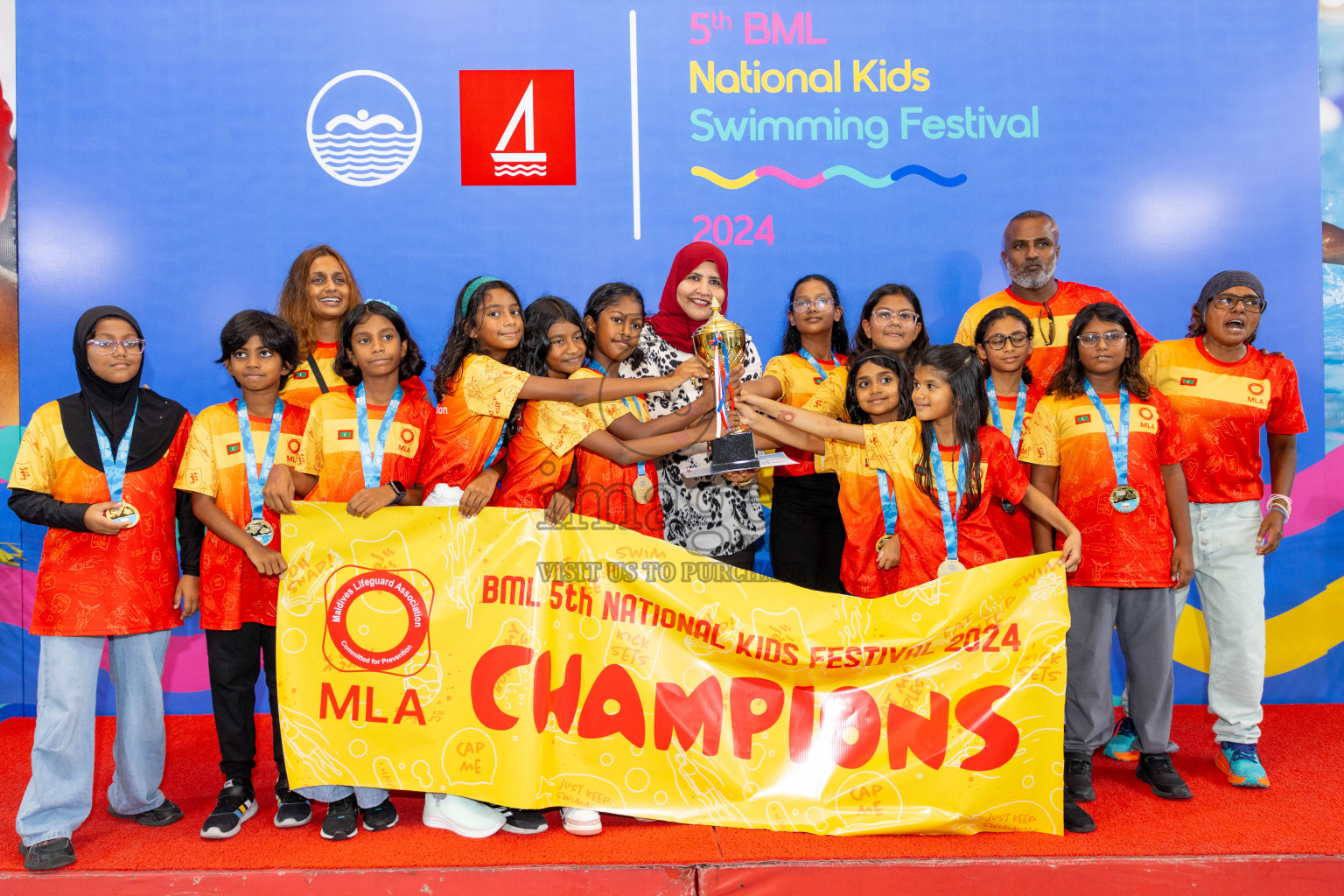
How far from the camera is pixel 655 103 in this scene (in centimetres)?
430

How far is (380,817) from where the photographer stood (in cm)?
295

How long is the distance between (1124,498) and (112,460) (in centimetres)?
334

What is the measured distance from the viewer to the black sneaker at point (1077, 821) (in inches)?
113

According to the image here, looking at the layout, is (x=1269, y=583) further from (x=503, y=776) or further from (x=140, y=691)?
(x=140, y=691)

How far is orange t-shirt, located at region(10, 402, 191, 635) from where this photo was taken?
2900mm

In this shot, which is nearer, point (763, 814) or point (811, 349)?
point (763, 814)

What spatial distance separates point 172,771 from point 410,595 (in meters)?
1.57

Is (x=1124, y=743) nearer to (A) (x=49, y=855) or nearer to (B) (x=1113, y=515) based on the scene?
(B) (x=1113, y=515)

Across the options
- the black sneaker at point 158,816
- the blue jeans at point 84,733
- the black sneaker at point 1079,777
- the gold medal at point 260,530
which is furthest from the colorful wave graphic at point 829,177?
the black sneaker at point 158,816

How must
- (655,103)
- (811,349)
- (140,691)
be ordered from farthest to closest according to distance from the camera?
(655,103), (811,349), (140,691)

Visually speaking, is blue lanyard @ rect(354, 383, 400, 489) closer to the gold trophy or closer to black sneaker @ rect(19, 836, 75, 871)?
the gold trophy

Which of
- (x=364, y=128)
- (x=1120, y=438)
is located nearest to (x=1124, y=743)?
(x=1120, y=438)

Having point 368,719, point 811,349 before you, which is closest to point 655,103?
point 811,349

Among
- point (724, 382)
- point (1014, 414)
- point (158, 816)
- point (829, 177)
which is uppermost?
point (829, 177)
